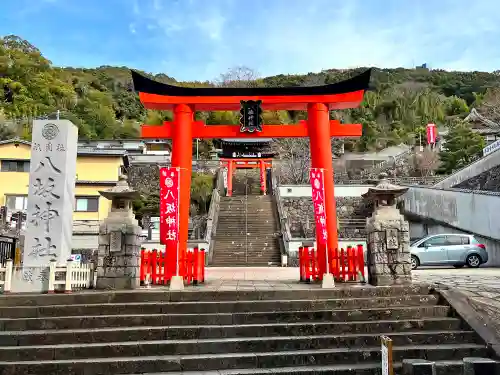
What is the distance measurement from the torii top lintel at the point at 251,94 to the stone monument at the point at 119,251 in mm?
3974

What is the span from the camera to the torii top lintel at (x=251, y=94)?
11.6 metres

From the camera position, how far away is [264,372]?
525 centimetres

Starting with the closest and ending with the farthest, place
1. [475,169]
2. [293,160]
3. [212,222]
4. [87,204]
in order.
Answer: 1. [212,222]
2. [475,169]
3. [87,204]
4. [293,160]

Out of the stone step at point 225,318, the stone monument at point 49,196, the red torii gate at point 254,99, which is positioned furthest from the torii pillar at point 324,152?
the stone monument at point 49,196

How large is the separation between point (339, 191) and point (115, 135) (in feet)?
101

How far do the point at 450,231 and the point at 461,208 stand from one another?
1.75m

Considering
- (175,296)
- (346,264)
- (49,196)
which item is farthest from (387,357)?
(49,196)

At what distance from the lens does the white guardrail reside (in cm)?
759

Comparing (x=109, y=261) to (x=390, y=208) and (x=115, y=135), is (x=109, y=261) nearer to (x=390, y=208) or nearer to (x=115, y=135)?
(x=390, y=208)

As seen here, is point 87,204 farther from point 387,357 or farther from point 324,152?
point 387,357

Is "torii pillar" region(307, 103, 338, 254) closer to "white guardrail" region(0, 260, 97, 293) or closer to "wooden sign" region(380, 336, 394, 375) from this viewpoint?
"white guardrail" region(0, 260, 97, 293)

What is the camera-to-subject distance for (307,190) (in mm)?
28922

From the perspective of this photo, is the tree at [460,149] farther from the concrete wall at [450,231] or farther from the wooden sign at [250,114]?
the wooden sign at [250,114]

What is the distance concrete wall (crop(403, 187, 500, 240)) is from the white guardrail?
A: 1639 cm
